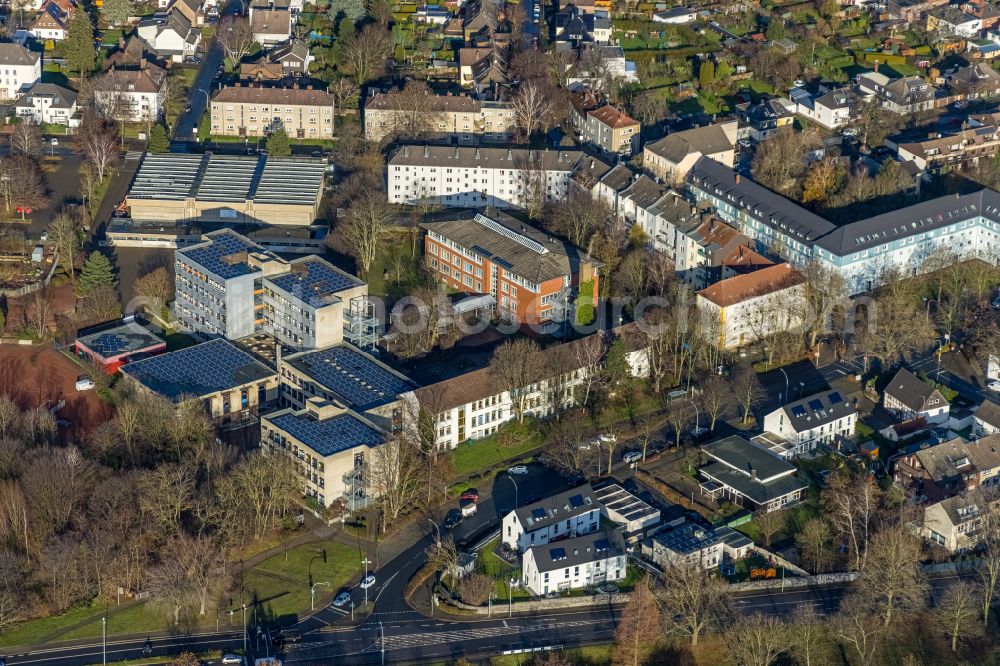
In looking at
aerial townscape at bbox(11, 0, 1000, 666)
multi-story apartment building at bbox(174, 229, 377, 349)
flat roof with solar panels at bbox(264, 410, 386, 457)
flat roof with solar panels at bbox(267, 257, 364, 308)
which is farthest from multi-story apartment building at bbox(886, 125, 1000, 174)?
flat roof with solar panels at bbox(264, 410, 386, 457)

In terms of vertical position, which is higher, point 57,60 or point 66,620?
point 57,60

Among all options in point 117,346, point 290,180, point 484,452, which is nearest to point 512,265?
point 484,452

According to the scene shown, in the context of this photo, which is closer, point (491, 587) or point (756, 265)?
point (491, 587)

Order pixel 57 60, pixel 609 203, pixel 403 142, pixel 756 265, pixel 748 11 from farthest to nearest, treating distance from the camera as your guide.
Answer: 1. pixel 748 11
2. pixel 57 60
3. pixel 403 142
4. pixel 609 203
5. pixel 756 265

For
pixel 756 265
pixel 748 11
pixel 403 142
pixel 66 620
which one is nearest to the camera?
pixel 66 620

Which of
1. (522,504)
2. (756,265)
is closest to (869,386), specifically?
(756,265)

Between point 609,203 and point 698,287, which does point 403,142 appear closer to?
point 609,203

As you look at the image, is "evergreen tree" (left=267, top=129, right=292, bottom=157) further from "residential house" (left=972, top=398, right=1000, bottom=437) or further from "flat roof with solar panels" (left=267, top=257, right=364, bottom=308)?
"residential house" (left=972, top=398, right=1000, bottom=437)

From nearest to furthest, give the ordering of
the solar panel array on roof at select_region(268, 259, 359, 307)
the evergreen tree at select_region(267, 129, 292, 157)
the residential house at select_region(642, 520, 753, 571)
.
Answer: the residential house at select_region(642, 520, 753, 571) → the solar panel array on roof at select_region(268, 259, 359, 307) → the evergreen tree at select_region(267, 129, 292, 157)
